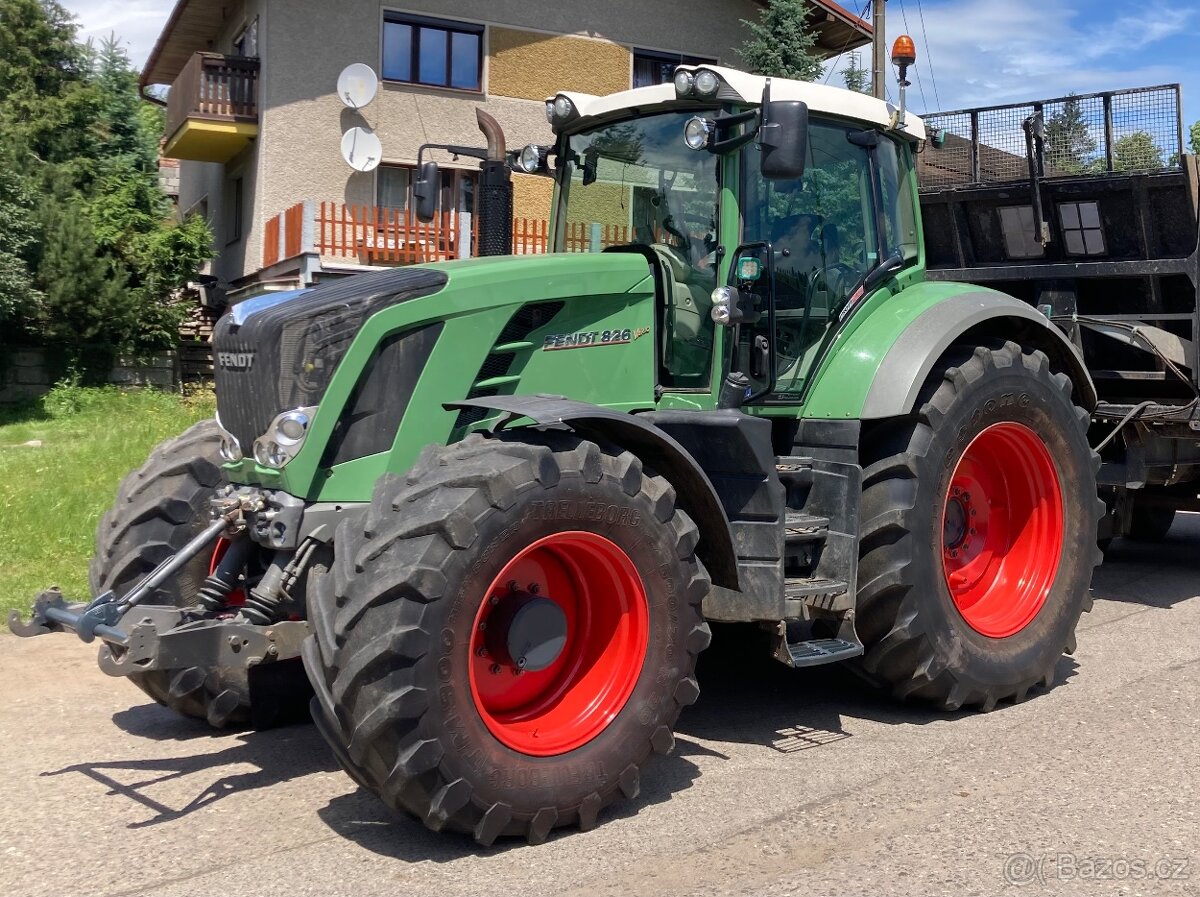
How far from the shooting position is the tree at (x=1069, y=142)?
7.67 metres

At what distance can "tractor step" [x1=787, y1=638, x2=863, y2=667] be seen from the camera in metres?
4.84

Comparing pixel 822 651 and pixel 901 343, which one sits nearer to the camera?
pixel 822 651

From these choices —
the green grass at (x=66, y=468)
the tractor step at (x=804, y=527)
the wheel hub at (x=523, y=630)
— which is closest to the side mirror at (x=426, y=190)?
the tractor step at (x=804, y=527)

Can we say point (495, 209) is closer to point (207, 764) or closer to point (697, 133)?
point (697, 133)

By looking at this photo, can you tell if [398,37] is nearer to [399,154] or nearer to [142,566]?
[399,154]

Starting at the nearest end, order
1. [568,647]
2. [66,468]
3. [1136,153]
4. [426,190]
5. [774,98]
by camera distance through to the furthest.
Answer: [568,647] < [774,98] < [426,190] < [1136,153] < [66,468]

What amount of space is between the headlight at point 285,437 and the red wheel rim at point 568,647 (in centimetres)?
89

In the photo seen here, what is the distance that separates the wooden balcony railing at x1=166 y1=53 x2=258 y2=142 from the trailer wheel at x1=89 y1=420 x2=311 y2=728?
15.8 meters

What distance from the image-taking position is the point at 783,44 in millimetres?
20953

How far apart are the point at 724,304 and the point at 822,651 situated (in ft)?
4.79

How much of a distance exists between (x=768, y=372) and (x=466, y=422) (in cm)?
143

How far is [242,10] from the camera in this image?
20.8 m

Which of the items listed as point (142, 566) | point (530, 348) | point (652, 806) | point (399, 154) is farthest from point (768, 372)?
point (399, 154)

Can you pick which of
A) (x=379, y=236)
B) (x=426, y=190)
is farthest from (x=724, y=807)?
(x=379, y=236)
